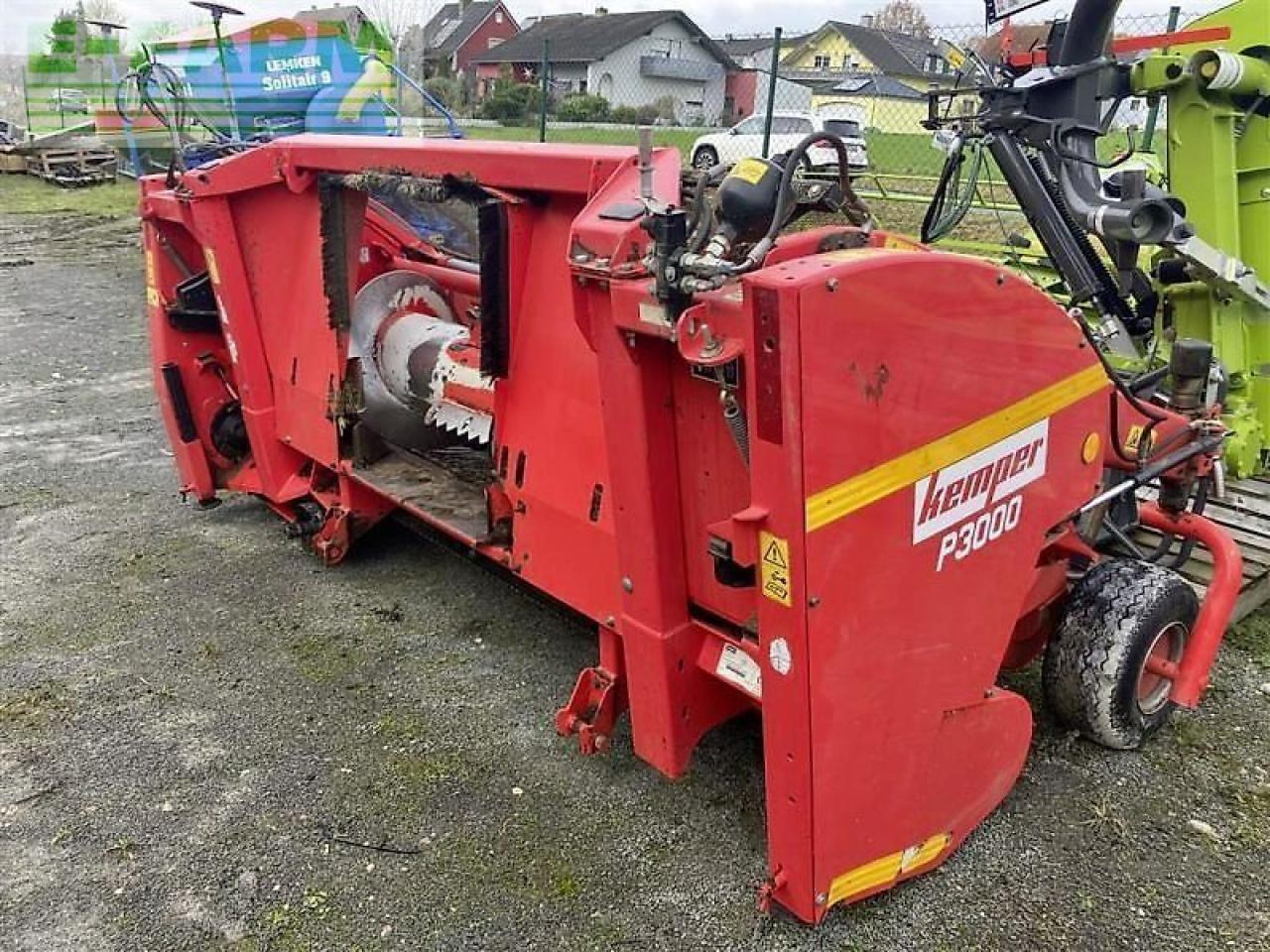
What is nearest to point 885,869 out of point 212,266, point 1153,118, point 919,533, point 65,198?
point 919,533

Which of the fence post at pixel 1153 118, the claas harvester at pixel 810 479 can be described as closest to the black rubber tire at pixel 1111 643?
the claas harvester at pixel 810 479

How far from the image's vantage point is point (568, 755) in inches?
113

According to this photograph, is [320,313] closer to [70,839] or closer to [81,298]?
[70,839]

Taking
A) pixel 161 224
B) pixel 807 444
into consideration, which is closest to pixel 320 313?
pixel 161 224

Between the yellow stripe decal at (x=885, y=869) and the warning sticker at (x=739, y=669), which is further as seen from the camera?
the warning sticker at (x=739, y=669)

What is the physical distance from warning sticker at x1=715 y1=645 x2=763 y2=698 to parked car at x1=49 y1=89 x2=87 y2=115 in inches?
826

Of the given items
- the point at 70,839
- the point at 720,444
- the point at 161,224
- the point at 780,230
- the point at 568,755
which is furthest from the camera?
the point at 161,224

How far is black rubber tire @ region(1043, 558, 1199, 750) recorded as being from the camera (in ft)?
8.68

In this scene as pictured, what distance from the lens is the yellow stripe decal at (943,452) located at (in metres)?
1.84

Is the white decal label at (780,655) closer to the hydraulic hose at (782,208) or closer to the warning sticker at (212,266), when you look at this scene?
the hydraulic hose at (782,208)

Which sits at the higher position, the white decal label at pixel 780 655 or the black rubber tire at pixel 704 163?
the black rubber tire at pixel 704 163

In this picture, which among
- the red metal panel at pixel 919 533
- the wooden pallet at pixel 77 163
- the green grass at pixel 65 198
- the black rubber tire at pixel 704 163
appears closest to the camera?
the red metal panel at pixel 919 533

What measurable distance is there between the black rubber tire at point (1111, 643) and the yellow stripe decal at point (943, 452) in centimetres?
62

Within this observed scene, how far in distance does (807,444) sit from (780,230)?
502mm
